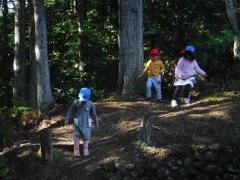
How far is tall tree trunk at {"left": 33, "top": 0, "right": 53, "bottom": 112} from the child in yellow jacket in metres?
3.82

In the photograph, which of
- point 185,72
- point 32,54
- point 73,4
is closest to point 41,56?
point 32,54

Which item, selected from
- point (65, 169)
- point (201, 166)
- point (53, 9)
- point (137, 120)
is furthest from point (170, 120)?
point (53, 9)

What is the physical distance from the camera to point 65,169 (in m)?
10.1

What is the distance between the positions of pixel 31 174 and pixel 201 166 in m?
3.64

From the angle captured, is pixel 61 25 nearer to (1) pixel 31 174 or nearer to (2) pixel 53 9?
(2) pixel 53 9

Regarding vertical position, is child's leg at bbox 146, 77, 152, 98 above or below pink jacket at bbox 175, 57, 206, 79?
below

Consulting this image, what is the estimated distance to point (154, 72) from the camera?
Result: 46.8 ft

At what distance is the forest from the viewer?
994 centimetres

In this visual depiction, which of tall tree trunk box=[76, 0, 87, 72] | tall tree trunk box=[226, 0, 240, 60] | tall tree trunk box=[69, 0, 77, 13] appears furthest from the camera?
tall tree trunk box=[69, 0, 77, 13]

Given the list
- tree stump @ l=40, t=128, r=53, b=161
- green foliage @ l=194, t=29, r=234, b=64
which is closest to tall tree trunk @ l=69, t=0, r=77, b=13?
green foliage @ l=194, t=29, r=234, b=64

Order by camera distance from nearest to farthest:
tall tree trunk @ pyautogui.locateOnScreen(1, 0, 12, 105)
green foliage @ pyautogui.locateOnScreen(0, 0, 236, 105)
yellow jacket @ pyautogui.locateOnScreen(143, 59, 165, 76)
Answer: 1. yellow jacket @ pyautogui.locateOnScreen(143, 59, 165, 76)
2. green foliage @ pyautogui.locateOnScreen(0, 0, 236, 105)
3. tall tree trunk @ pyautogui.locateOnScreen(1, 0, 12, 105)

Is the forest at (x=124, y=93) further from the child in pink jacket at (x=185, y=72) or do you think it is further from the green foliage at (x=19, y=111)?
the child in pink jacket at (x=185, y=72)

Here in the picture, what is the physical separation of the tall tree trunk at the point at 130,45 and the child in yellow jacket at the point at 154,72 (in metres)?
0.69

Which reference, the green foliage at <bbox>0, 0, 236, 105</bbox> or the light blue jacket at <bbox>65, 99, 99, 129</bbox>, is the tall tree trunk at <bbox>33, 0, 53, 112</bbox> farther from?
the light blue jacket at <bbox>65, 99, 99, 129</bbox>
